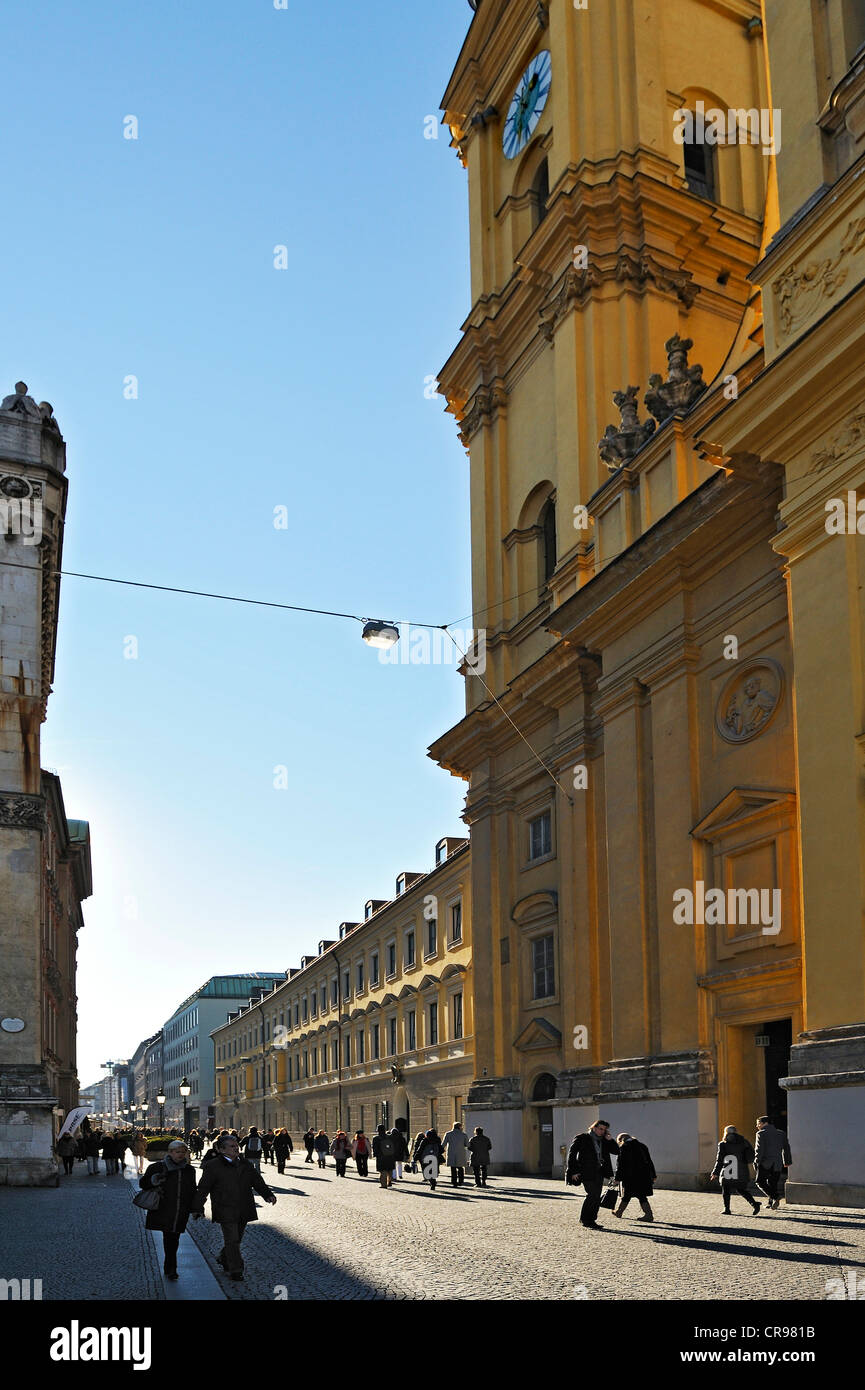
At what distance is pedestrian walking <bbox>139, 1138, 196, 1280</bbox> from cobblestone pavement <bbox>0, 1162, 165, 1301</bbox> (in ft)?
1.17

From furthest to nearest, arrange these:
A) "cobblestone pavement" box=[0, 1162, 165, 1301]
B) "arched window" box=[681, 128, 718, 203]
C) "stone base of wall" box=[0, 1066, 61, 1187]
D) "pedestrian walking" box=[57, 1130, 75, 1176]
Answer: "pedestrian walking" box=[57, 1130, 75, 1176]
"arched window" box=[681, 128, 718, 203]
"stone base of wall" box=[0, 1066, 61, 1187]
"cobblestone pavement" box=[0, 1162, 165, 1301]

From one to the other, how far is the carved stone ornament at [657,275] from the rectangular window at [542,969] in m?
15.1

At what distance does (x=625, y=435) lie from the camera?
27.9 m

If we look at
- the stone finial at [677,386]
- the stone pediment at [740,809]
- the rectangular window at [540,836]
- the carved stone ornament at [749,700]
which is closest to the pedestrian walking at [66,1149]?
the rectangular window at [540,836]

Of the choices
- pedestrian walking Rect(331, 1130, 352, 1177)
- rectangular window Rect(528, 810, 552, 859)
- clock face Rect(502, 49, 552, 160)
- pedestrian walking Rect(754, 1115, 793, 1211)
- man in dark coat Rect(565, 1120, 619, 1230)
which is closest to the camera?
man in dark coat Rect(565, 1120, 619, 1230)

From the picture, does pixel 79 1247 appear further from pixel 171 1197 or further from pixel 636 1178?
pixel 636 1178

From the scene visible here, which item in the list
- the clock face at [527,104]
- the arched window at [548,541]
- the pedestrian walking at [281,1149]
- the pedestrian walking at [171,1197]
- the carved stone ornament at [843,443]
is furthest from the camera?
the pedestrian walking at [281,1149]

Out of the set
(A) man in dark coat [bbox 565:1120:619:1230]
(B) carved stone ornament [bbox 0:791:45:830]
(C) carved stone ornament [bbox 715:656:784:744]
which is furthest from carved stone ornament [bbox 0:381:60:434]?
(A) man in dark coat [bbox 565:1120:619:1230]

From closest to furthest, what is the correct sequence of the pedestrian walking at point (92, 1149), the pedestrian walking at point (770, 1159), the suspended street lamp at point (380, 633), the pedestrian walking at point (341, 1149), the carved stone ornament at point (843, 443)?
1. the pedestrian walking at point (770, 1159)
2. the carved stone ornament at point (843, 443)
3. the suspended street lamp at point (380, 633)
4. the pedestrian walking at point (341, 1149)
5. the pedestrian walking at point (92, 1149)

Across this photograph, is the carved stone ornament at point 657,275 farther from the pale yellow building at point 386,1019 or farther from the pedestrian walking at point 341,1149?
the pedestrian walking at point 341,1149

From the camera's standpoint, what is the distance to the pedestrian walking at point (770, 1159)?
17438 millimetres

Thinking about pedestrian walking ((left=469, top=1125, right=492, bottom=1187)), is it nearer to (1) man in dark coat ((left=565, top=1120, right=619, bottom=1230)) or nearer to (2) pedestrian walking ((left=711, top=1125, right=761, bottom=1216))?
(2) pedestrian walking ((left=711, top=1125, right=761, bottom=1216))

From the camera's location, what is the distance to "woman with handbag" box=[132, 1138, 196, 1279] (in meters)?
12.0

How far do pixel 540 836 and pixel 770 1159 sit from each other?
47.2 ft
